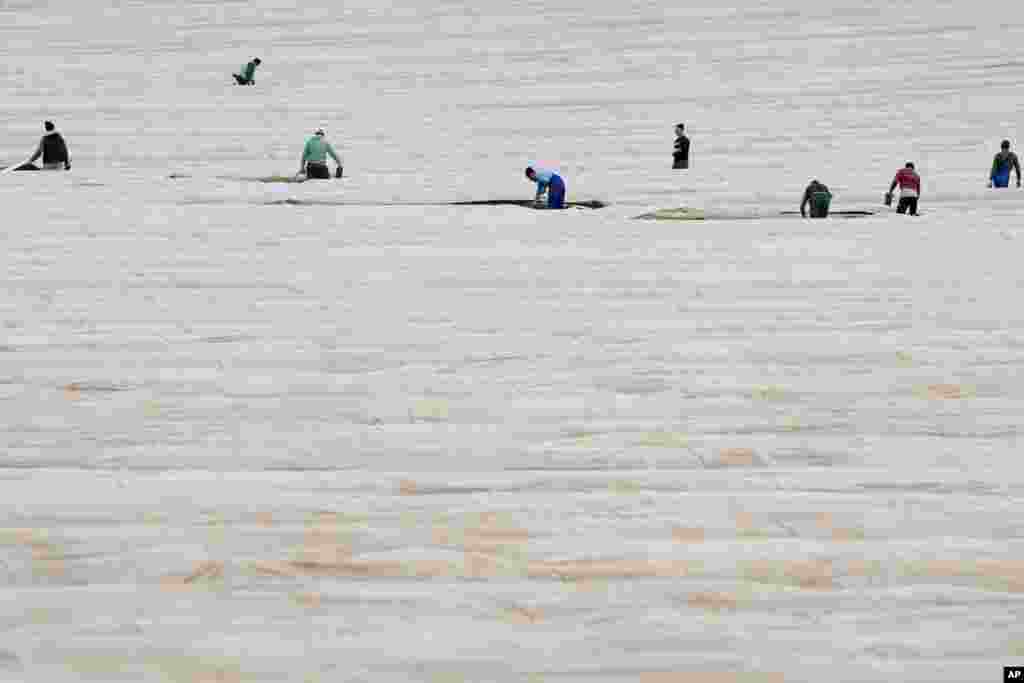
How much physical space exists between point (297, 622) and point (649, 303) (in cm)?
532

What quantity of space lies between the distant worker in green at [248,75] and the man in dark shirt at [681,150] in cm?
896

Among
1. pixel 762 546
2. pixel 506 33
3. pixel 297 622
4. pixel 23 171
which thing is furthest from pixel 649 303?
pixel 506 33

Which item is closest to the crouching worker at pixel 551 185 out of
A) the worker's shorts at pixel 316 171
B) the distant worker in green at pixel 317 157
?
the distant worker in green at pixel 317 157

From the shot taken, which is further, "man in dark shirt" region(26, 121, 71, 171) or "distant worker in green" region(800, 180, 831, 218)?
"man in dark shirt" region(26, 121, 71, 171)

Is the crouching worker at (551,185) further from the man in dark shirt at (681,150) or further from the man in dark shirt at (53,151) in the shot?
the man in dark shirt at (53,151)

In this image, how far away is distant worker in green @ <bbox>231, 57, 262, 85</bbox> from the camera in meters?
25.1

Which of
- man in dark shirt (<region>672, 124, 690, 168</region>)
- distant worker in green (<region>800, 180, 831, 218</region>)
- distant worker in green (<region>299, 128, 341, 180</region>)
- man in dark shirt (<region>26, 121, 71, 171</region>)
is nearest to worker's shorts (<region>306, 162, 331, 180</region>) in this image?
distant worker in green (<region>299, 128, 341, 180</region>)

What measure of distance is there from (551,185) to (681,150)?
4309 millimetres

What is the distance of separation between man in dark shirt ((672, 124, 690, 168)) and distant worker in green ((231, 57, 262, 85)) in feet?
29.4

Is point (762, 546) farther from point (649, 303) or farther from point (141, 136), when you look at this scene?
point (141, 136)

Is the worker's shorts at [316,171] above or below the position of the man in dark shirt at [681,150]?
below

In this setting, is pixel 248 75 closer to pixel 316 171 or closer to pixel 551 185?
pixel 316 171

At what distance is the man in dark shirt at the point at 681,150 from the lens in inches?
726

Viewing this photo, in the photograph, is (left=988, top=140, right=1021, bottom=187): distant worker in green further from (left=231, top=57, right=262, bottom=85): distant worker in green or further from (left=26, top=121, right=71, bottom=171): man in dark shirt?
(left=231, top=57, right=262, bottom=85): distant worker in green
